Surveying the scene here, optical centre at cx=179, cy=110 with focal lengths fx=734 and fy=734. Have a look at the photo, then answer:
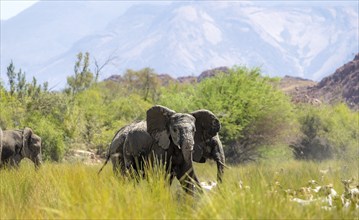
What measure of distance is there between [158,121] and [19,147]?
424 inches

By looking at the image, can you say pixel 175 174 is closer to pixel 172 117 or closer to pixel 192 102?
pixel 172 117

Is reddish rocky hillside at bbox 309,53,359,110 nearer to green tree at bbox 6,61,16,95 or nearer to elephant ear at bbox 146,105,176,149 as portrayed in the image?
green tree at bbox 6,61,16,95

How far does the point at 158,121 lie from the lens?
457 inches

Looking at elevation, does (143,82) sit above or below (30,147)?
below

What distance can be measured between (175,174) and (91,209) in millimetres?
4805

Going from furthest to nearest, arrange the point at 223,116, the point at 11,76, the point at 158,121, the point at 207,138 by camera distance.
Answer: the point at 11,76
the point at 223,116
the point at 207,138
the point at 158,121

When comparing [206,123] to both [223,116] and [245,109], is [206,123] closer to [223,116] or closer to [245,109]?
[223,116]

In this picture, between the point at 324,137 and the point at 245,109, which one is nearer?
the point at 245,109

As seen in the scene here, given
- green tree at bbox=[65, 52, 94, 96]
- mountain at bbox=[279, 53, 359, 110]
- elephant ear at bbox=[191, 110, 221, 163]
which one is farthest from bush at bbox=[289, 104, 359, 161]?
mountain at bbox=[279, 53, 359, 110]

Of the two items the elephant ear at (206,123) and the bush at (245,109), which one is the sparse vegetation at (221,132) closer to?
the bush at (245,109)

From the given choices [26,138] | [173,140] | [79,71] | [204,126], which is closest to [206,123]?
[204,126]

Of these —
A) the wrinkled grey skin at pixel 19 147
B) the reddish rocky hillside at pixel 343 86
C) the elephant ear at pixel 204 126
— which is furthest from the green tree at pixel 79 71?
the reddish rocky hillside at pixel 343 86

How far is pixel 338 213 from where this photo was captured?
7.01 metres

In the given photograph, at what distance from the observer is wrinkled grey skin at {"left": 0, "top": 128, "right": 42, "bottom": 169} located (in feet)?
68.6
